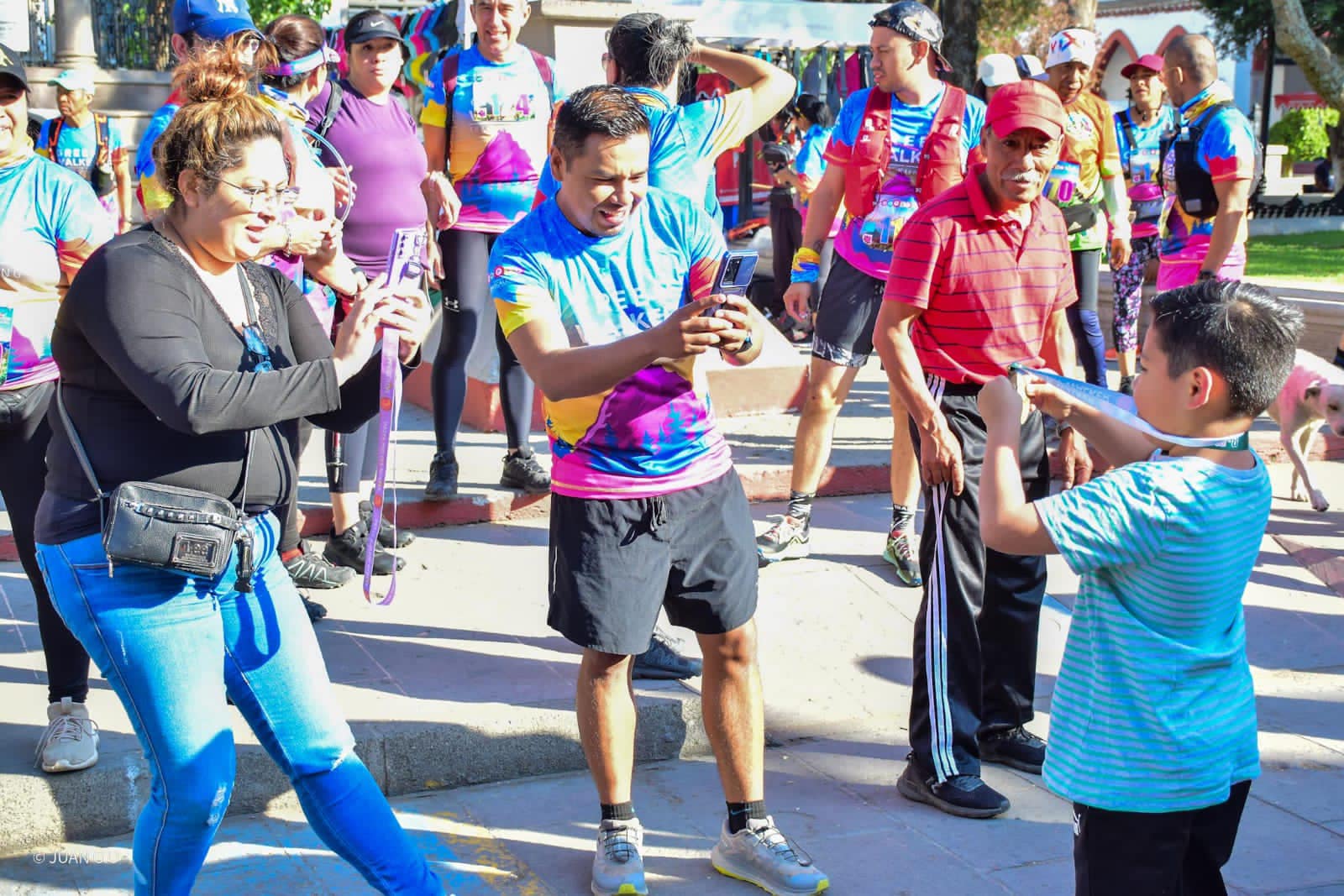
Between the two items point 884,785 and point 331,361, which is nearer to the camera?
point 331,361

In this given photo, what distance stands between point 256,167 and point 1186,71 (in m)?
5.42

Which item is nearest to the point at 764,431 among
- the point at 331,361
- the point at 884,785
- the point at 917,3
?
the point at 917,3

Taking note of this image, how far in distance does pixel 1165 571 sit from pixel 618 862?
1.57 m

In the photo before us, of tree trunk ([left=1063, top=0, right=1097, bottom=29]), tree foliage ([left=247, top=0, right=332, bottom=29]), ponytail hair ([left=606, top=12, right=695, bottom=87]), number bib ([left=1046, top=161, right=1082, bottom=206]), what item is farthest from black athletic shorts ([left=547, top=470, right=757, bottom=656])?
tree trunk ([left=1063, top=0, right=1097, bottom=29])

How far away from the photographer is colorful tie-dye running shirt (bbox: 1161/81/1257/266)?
6746 mm

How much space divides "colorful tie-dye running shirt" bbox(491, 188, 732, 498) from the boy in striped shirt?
0.90 m

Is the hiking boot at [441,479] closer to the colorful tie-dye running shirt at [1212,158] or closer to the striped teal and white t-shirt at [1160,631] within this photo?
the colorful tie-dye running shirt at [1212,158]

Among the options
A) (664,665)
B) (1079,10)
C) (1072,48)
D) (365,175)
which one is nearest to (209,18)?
(365,175)

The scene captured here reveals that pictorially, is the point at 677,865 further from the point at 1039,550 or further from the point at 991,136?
the point at 991,136

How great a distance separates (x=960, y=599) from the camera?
4.04 m

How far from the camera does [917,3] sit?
19.1 ft

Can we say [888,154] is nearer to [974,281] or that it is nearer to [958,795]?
[974,281]

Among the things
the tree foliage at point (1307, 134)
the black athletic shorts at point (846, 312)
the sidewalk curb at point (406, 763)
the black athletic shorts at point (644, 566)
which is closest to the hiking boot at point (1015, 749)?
the sidewalk curb at point (406, 763)

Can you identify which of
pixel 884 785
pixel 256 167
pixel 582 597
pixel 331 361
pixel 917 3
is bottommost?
pixel 884 785
